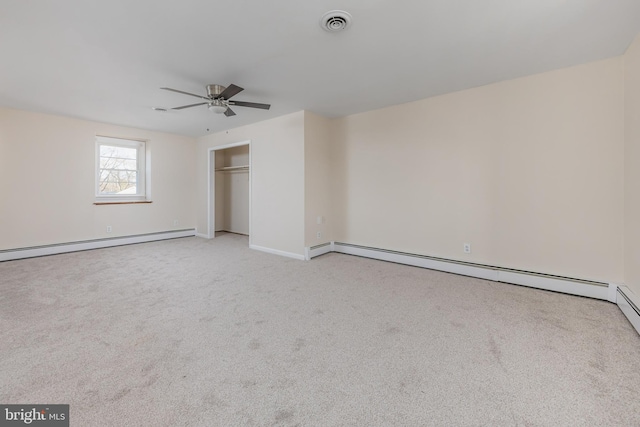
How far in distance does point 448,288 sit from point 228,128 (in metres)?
4.93

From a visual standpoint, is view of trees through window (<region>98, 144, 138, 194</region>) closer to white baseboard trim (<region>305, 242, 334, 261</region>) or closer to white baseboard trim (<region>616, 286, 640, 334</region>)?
white baseboard trim (<region>305, 242, 334, 261</region>)

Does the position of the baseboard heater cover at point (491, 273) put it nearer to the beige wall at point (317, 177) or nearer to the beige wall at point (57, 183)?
the beige wall at point (317, 177)

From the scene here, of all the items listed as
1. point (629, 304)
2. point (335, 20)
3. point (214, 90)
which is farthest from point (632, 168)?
point (214, 90)

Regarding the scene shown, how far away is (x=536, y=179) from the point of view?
299cm

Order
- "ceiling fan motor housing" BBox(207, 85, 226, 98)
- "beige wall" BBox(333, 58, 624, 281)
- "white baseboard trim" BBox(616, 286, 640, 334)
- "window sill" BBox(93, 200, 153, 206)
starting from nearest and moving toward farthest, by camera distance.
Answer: "white baseboard trim" BBox(616, 286, 640, 334) < "beige wall" BBox(333, 58, 624, 281) < "ceiling fan motor housing" BBox(207, 85, 226, 98) < "window sill" BBox(93, 200, 153, 206)

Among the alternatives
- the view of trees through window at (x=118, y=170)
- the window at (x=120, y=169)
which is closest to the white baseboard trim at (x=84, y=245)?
the window at (x=120, y=169)

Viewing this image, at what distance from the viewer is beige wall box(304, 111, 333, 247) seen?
4305 mm

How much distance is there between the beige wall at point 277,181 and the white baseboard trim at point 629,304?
3.62m

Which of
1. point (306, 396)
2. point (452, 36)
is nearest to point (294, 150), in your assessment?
point (452, 36)

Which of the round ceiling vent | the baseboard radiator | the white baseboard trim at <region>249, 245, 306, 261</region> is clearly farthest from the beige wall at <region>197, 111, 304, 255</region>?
the round ceiling vent

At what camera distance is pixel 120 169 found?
543cm

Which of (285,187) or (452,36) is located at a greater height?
(452,36)

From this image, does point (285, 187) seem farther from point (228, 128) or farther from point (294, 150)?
point (228, 128)

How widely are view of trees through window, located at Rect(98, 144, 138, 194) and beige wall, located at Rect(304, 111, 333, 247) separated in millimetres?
4060
